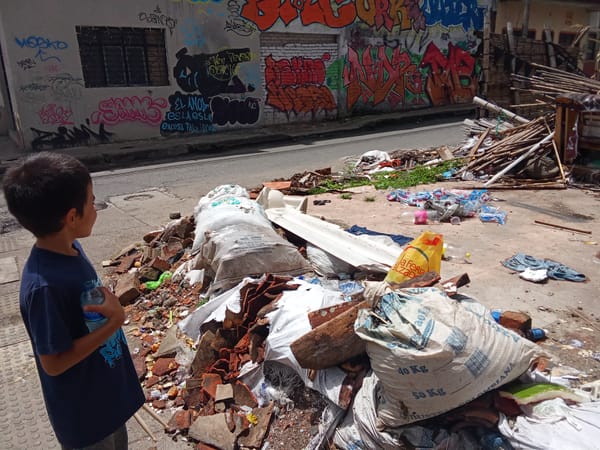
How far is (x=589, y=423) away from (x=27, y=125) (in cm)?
1352

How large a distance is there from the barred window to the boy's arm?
12974mm

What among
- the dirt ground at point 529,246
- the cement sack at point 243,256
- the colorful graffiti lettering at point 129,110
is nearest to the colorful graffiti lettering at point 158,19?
the colorful graffiti lettering at point 129,110

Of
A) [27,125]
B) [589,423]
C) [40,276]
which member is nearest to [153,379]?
[40,276]

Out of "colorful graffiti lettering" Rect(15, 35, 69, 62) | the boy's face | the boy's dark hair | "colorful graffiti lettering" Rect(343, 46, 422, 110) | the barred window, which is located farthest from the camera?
"colorful graffiti lettering" Rect(343, 46, 422, 110)

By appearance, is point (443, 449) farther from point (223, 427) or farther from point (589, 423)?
point (223, 427)

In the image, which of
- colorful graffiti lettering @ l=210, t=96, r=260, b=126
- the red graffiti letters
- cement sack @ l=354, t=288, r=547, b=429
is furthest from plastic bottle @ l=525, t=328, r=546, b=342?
the red graffiti letters

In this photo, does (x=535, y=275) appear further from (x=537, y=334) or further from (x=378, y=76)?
(x=378, y=76)

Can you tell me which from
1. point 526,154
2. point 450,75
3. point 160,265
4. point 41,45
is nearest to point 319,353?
point 160,265

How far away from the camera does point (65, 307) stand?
1.56 m

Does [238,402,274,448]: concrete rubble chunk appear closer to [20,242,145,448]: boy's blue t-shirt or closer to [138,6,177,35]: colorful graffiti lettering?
[20,242,145,448]: boy's blue t-shirt

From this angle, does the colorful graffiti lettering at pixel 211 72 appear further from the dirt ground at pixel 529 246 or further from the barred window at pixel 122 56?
the dirt ground at pixel 529 246

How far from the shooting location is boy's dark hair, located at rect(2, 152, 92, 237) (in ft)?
4.93

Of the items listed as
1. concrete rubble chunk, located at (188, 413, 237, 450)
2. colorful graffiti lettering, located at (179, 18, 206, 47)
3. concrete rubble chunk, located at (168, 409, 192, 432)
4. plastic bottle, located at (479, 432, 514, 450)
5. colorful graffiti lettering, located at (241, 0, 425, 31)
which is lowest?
concrete rubble chunk, located at (168, 409, 192, 432)

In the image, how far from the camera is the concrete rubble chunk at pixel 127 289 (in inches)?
170
